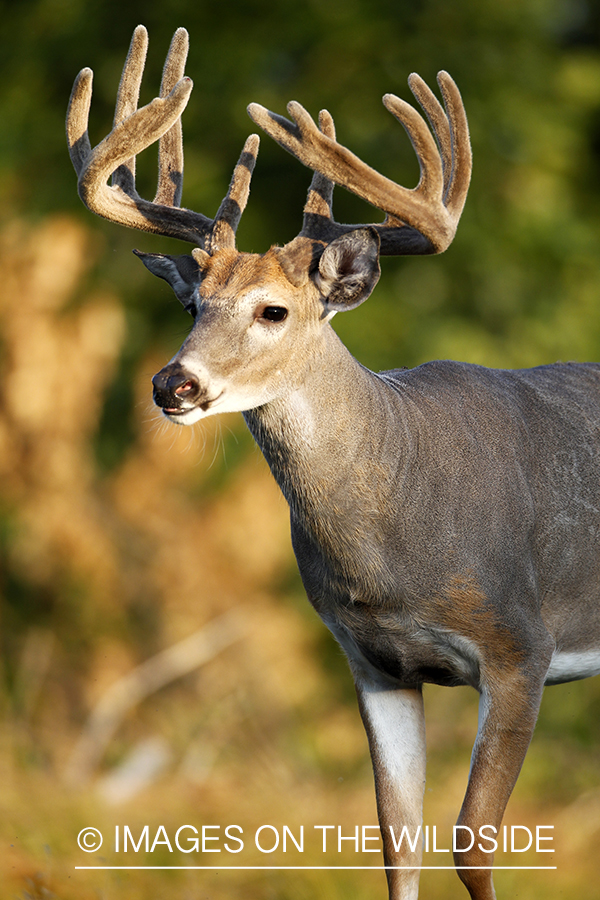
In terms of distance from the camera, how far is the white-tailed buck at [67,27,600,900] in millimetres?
4336

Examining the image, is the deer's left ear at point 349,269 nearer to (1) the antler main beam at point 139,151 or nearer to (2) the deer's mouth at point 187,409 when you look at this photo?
(1) the antler main beam at point 139,151

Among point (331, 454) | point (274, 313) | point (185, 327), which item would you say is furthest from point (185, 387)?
point (185, 327)

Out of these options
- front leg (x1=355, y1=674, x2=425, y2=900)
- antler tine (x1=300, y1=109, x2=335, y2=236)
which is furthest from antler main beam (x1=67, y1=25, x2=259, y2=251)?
front leg (x1=355, y1=674, x2=425, y2=900)

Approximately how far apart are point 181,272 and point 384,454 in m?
1.11

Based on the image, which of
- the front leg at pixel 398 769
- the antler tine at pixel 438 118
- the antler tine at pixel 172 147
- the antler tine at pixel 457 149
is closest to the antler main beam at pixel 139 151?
the antler tine at pixel 172 147

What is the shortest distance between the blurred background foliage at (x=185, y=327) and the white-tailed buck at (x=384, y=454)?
603 cm

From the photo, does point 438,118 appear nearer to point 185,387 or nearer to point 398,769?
point 185,387

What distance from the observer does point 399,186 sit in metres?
4.35

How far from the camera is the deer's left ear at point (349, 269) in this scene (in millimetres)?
4395

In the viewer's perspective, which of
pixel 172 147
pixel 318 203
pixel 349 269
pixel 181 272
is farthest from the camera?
pixel 172 147

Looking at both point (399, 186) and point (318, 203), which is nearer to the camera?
point (399, 186)

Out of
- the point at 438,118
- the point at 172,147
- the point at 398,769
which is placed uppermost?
the point at 172,147

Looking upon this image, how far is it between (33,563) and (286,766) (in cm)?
372

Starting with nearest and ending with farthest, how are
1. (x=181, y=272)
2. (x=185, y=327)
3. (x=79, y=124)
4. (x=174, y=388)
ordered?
(x=174, y=388) → (x=181, y=272) → (x=79, y=124) → (x=185, y=327)
